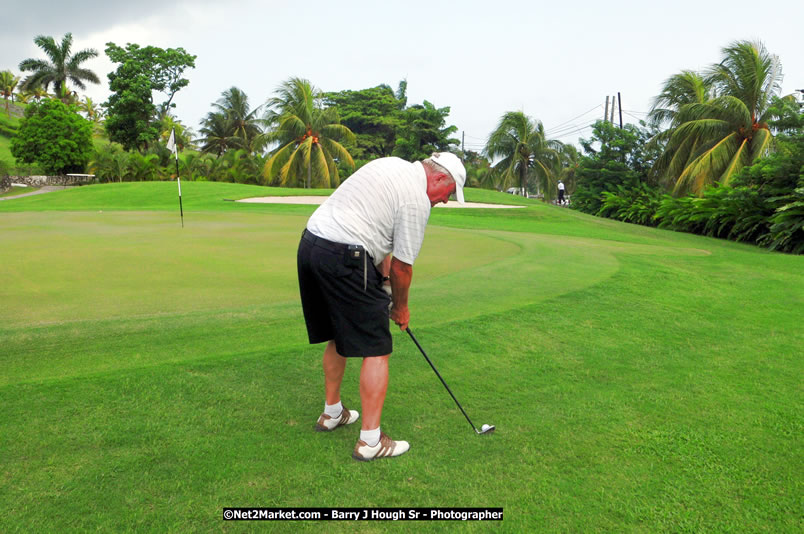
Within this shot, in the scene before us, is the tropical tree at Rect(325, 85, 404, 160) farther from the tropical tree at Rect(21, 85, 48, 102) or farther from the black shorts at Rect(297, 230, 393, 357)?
the black shorts at Rect(297, 230, 393, 357)

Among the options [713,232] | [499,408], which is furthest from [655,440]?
[713,232]

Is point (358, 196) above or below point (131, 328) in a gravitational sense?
above

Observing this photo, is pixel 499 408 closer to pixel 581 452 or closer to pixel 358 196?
pixel 581 452

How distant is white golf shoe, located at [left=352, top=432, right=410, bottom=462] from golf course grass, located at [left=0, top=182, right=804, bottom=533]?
0.17 feet

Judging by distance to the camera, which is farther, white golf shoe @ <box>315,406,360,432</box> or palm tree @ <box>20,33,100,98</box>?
palm tree @ <box>20,33,100,98</box>

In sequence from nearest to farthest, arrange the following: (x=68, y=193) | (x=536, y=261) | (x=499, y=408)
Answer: (x=499, y=408)
(x=536, y=261)
(x=68, y=193)

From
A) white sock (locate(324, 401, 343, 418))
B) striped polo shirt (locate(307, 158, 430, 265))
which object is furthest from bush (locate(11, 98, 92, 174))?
striped polo shirt (locate(307, 158, 430, 265))

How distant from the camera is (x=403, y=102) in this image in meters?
61.9

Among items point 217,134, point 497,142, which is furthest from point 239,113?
point 497,142

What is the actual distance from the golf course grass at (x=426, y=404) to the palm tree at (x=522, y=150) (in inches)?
1421

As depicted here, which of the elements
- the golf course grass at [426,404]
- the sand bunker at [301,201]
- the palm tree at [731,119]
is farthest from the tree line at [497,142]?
the golf course grass at [426,404]

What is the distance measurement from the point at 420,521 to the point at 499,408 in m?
1.32

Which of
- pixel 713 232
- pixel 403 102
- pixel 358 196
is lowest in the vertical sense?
pixel 713 232

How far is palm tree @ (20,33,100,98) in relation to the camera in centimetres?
6003
